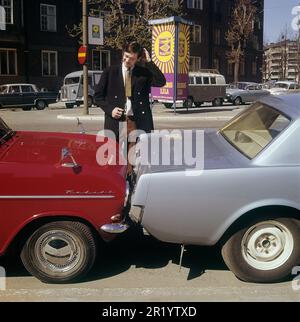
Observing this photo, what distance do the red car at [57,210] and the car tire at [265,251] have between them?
2.88 feet

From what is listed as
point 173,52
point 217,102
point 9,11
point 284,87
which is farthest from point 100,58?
point 173,52

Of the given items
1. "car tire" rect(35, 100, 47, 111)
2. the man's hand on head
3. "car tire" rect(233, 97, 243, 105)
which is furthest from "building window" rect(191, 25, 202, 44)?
the man's hand on head

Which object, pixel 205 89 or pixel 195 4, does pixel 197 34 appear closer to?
pixel 195 4

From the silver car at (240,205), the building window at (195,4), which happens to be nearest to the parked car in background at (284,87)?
the building window at (195,4)

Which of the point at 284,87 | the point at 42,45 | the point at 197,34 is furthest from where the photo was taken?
the point at 197,34

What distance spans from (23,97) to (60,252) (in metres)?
24.2

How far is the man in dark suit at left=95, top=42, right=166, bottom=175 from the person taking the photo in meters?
5.14

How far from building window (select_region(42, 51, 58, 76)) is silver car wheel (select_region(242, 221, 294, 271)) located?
34.7 meters

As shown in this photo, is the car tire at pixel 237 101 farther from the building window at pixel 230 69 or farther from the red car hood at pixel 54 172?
the red car hood at pixel 54 172

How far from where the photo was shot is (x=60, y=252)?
358 centimetres
